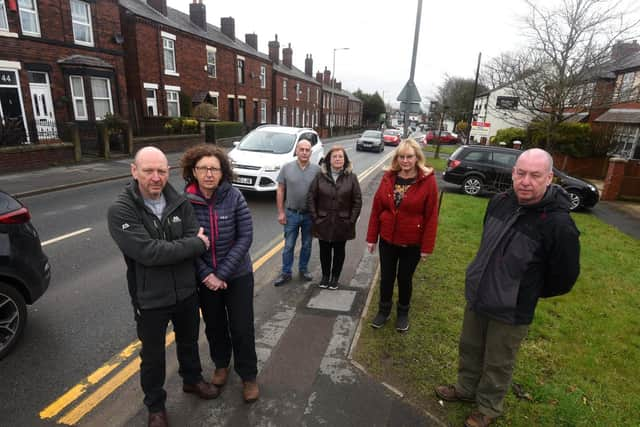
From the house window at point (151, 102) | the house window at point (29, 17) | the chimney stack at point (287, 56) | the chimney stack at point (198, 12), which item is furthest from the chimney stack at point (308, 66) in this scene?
the house window at point (29, 17)

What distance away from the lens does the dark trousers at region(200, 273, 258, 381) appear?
8.71 feet

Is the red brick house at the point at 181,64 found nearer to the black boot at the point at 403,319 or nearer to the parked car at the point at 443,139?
the parked car at the point at 443,139

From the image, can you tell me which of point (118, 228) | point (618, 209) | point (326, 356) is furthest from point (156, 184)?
point (618, 209)

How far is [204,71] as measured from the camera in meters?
24.8

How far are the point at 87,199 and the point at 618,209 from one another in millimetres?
14818

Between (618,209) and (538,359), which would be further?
(618,209)

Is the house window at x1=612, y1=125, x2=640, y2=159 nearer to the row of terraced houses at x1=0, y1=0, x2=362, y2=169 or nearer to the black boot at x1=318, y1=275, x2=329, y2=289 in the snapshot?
the black boot at x1=318, y1=275, x2=329, y2=289

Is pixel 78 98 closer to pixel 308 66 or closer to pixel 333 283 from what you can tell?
pixel 333 283

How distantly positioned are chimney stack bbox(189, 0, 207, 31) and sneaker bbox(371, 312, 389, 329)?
2853cm

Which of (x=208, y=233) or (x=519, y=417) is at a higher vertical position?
(x=208, y=233)

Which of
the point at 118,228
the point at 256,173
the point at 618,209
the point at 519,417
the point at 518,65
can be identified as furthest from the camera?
the point at 518,65

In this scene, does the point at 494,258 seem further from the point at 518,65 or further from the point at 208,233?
the point at 518,65

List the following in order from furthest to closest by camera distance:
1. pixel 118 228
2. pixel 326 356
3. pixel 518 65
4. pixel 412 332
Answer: pixel 518 65 → pixel 412 332 → pixel 326 356 → pixel 118 228

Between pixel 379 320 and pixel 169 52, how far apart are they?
23.2 meters
